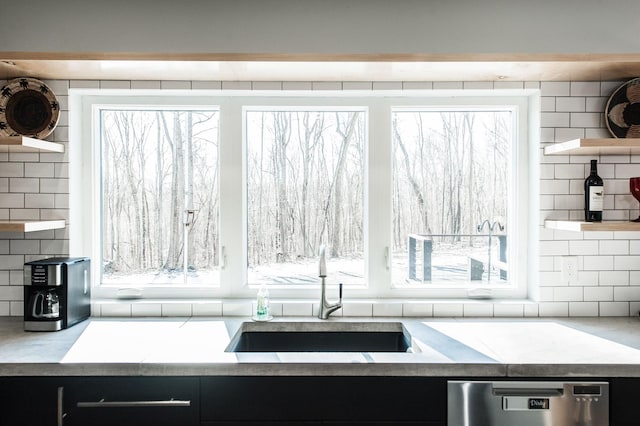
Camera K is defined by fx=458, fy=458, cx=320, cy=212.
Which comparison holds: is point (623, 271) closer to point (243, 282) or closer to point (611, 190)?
point (611, 190)

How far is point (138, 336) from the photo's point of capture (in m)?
1.87

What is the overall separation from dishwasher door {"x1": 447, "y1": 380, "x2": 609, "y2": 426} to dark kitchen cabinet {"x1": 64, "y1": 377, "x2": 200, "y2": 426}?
0.92 meters

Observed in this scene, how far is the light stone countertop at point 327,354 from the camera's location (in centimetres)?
158

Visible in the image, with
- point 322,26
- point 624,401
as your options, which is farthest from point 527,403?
point 322,26

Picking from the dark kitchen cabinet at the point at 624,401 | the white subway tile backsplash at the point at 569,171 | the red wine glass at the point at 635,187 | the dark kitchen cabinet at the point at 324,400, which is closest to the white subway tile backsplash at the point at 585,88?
the white subway tile backsplash at the point at 569,171

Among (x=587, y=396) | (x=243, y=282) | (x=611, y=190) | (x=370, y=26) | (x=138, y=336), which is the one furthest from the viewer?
(x=243, y=282)

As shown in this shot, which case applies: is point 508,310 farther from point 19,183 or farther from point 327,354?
point 19,183

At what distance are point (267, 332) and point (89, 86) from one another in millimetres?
1475

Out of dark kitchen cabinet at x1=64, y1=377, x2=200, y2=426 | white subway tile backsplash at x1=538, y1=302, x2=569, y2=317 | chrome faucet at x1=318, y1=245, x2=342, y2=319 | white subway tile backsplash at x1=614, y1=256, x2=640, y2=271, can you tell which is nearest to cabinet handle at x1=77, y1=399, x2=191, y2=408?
dark kitchen cabinet at x1=64, y1=377, x2=200, y2=426

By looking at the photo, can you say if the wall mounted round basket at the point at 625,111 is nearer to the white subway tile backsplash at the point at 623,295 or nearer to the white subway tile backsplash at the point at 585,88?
the white subway tile backsplash at the point at 585,88

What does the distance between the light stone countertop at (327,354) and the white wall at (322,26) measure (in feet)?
3.98

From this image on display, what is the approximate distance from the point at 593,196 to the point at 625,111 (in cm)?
49

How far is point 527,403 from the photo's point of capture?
1.58 meters

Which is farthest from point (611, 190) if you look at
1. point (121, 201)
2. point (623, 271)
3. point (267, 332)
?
point (121, 201)
